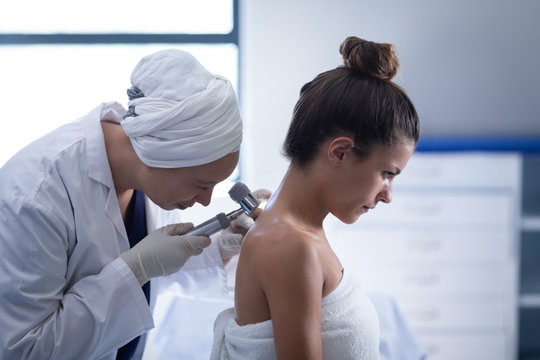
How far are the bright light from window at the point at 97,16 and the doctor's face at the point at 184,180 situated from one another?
5.91 ft

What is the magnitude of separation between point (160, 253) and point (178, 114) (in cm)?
32

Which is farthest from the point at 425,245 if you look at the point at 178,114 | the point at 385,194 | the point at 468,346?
the point at 178,114

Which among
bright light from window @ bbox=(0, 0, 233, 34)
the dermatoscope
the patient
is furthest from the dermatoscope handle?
bright light from window @ bbox=(0, 0, 233, 34)

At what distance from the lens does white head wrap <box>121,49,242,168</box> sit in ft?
3.65

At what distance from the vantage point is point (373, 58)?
1021 millimetres

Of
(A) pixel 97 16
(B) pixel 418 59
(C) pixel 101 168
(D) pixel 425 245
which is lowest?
(D) pixel 425 245

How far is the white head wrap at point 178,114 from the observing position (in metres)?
1.11

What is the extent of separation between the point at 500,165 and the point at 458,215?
0.90ft

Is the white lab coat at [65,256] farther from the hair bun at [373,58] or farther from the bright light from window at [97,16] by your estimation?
the bright light from window at [97,16]

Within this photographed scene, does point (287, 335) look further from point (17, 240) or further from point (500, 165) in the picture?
point (500, 165)

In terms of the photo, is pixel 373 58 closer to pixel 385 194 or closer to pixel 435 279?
pixel 385 194

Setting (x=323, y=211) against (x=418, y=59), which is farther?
(x=418, y=59)

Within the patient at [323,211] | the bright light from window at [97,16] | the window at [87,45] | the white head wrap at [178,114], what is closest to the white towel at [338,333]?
the patient at [323,211]

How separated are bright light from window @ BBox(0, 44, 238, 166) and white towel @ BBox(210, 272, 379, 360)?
6.28 ft
